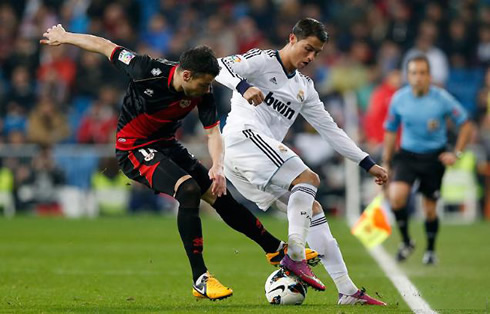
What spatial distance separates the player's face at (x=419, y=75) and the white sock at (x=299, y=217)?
4.97m

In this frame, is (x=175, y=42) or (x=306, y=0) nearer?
(x=175, y=42)

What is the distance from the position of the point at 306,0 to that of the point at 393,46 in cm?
254

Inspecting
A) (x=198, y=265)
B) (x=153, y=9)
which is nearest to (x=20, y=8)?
(x=153, y=9)

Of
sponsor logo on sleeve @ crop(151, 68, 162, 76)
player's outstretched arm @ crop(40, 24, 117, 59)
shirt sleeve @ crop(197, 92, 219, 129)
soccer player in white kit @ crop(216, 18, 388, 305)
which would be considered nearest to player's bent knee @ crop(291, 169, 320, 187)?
soccer player in white kit @ crop(216, 18, 388, 305)

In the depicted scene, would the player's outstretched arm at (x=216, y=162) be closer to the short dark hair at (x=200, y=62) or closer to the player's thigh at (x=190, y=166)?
the player's thigh at (x=190, y=166)

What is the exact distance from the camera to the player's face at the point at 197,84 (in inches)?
294

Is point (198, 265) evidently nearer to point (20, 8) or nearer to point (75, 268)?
point (75, 268)

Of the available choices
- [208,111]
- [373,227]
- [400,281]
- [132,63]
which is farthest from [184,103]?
[373,227]

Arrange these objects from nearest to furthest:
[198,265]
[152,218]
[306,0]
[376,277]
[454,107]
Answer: [198,265], [376,277], [454,107], [152,218], [306,0]

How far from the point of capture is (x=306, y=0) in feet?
74.9

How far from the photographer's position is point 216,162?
306 inches

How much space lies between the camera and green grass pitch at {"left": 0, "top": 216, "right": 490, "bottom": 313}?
8.01 meters

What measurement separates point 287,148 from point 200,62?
121 cm

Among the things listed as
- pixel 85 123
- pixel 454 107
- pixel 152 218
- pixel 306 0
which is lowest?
pixel 152 218
